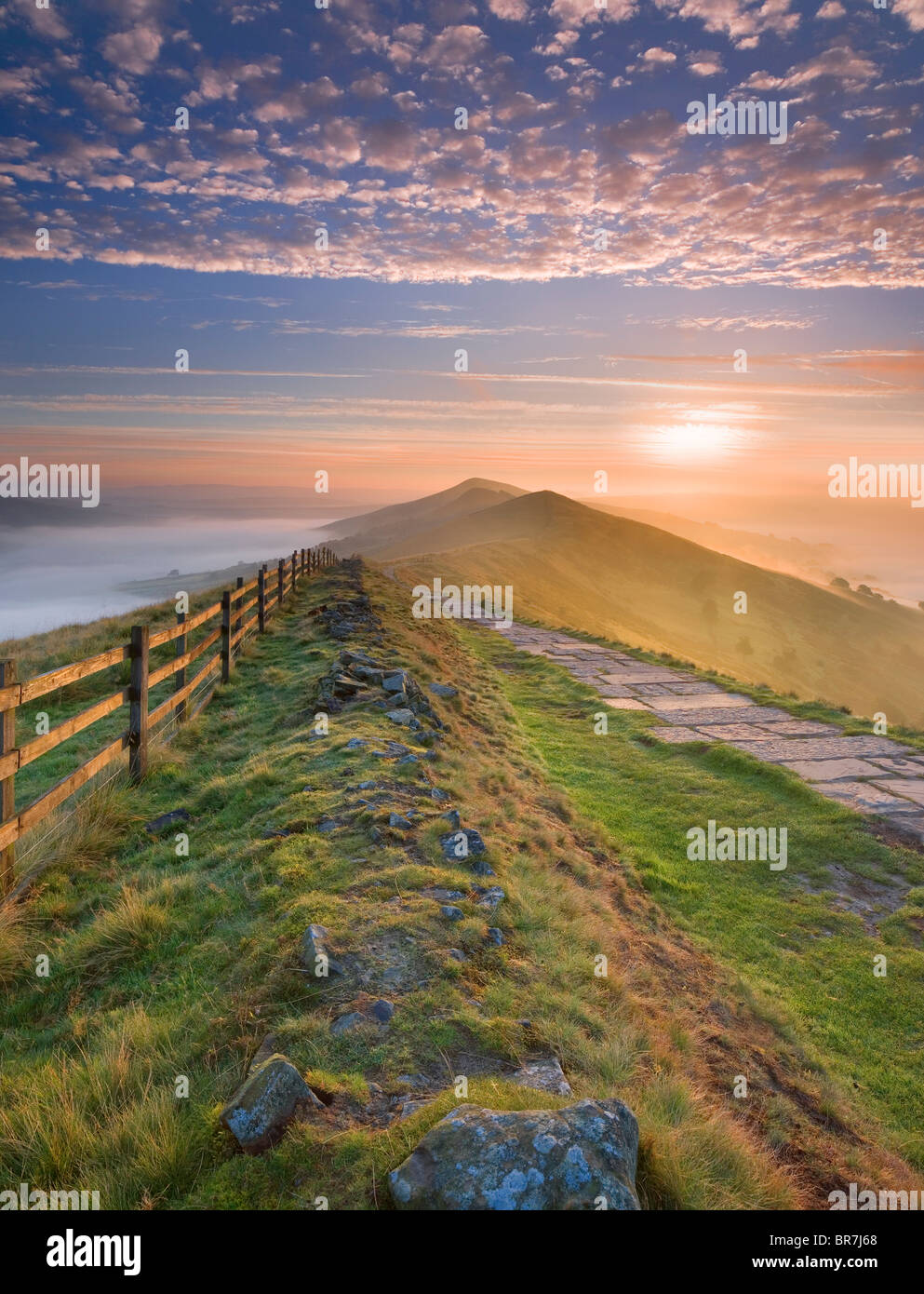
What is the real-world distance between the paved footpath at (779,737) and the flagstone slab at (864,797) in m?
0.01

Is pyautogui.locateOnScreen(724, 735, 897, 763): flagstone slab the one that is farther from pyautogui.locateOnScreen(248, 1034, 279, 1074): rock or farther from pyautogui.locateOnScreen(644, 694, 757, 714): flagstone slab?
pyautogui.locateOnScreen(248, 1034, 279, 1074): rock

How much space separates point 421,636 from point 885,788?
1016 cm

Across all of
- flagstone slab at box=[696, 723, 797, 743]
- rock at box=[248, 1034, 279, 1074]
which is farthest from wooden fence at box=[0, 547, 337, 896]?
flagstone slab at box=[696, 723, 797, 743]

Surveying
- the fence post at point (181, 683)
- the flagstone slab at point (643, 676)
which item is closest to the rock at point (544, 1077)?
the fence post at point (181, 683)

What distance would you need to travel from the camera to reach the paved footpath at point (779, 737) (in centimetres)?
943

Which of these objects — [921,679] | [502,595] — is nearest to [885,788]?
[502,595]

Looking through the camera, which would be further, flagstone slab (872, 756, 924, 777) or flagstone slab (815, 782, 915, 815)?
flagstone slab (872, 756, 924, 777)

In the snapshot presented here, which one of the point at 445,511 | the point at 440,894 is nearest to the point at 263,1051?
the point at 440,894

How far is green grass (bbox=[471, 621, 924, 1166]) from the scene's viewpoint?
5.35 meters

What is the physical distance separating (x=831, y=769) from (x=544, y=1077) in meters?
8.69

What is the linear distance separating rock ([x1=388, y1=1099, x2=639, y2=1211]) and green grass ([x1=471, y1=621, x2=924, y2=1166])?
311 cm

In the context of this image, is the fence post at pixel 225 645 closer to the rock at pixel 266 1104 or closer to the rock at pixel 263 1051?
the rock at pixel 263 1051

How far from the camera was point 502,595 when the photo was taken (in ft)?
110

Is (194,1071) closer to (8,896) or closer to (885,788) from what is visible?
(8,896)
